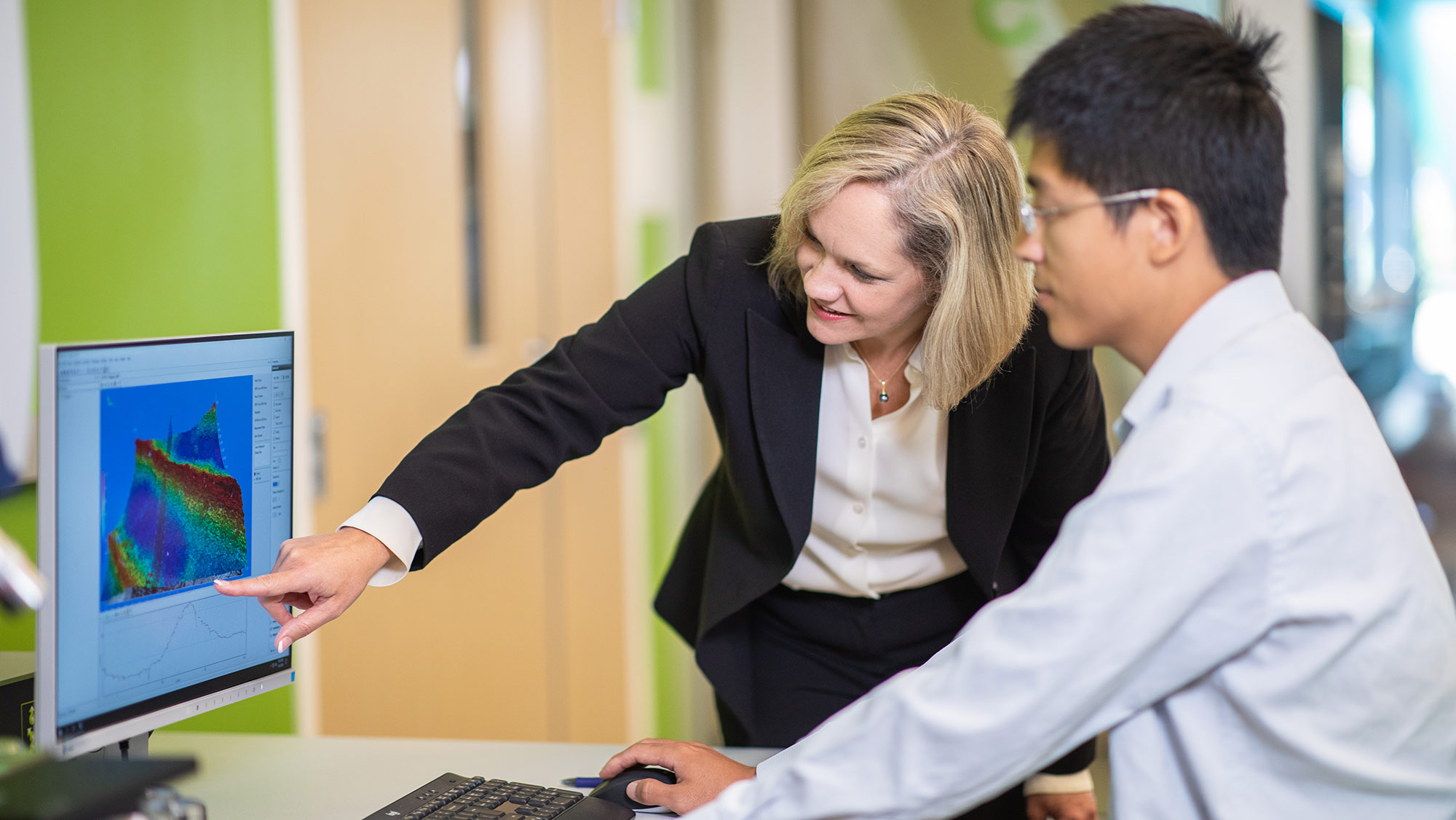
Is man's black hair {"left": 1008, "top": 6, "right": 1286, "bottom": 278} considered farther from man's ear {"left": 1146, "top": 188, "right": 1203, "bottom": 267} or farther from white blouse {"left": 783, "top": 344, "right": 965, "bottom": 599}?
white blouse {"left": 783, "top": 344, "right": 965, "bottom": 599}

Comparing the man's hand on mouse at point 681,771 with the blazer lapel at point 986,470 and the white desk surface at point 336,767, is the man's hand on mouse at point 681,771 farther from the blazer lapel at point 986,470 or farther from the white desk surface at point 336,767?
the blazer lapel at point 986,470

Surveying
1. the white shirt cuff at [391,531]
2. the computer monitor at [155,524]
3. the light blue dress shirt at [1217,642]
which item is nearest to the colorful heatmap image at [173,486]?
the computer monitor at [155,524]

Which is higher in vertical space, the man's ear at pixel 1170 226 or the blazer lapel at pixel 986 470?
the man's ear at pixel 1170 226

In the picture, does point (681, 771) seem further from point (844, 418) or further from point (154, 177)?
point (154, 177)

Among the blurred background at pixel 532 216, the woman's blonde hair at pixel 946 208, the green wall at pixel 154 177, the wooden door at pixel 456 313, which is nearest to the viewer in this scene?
the woman's blonde hair at pixel 946 208

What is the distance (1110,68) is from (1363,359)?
2.35m

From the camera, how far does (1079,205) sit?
96 centimetres

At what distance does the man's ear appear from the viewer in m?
0.93

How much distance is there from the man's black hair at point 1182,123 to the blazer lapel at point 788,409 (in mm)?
594

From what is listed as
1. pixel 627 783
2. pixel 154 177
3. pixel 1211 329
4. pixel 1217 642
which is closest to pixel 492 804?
pixel 627 783

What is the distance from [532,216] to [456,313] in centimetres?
35

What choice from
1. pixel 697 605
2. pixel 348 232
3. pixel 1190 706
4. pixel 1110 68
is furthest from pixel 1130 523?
pixel 348 232

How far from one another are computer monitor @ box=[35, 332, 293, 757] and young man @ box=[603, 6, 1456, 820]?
20.9 inches

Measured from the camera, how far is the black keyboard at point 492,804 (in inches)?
44.0
